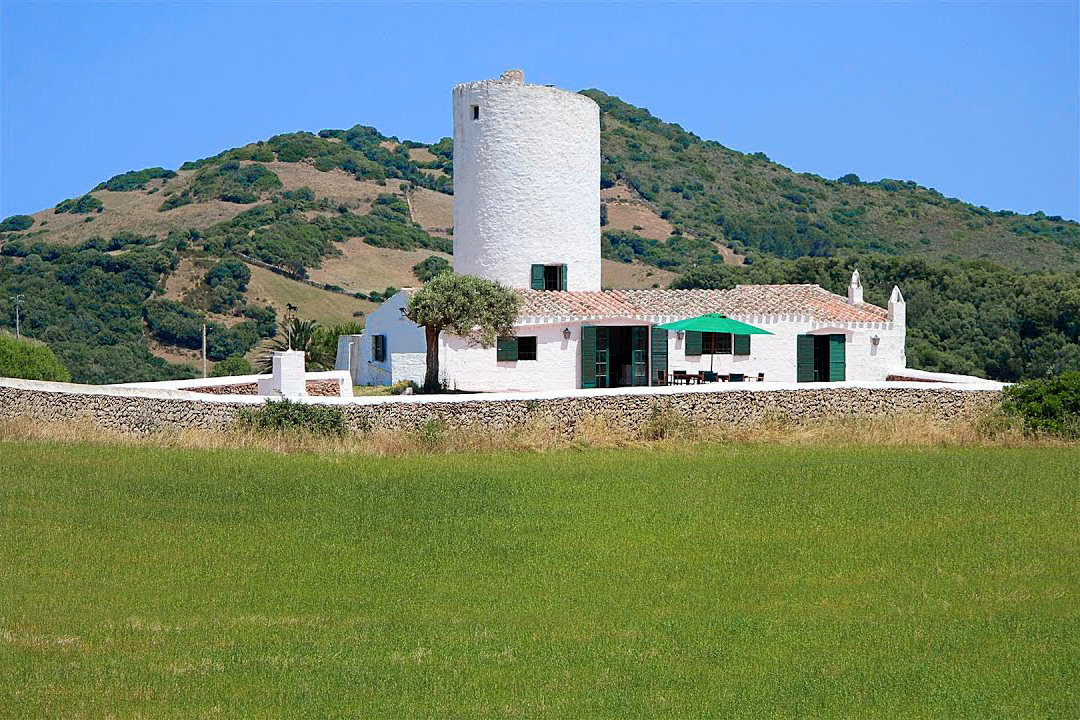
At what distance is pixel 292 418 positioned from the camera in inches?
901

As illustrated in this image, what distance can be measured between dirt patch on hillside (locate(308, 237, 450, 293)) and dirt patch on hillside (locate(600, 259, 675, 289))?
924 centimetres

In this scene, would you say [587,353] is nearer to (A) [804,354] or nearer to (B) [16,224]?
(A) [804,354]

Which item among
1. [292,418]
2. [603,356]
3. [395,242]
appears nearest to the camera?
[292,418]

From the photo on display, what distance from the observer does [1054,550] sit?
598 inches

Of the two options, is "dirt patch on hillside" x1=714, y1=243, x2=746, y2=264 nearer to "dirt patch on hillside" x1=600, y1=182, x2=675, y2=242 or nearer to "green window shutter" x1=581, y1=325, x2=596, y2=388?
"dirt patch on hillside" x1=600, y1=182, x2=675, y2=242

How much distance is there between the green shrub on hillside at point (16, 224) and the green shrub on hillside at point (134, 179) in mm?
7960

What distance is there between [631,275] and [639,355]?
165 feet

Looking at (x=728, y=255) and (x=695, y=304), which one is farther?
(x=728, y=255)

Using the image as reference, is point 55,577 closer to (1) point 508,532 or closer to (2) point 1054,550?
(1) point 508,532

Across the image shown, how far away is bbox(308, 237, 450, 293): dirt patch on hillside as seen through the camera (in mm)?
75062

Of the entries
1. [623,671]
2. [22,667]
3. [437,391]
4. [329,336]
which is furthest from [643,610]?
[329,336]

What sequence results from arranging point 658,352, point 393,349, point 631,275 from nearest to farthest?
point 658,352 < point 393,349 < point 631,275

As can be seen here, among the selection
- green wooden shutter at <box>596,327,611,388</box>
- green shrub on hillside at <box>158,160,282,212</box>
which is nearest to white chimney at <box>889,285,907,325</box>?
green wooden shutter at <box>596,327,611,388</box>

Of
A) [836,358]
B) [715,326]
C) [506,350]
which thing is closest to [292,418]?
[506,350]
